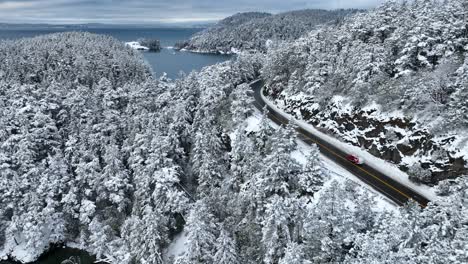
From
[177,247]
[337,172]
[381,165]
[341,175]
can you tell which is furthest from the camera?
[177,247]

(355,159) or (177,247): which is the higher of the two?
(355,159)

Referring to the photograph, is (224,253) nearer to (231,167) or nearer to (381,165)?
(231,167)

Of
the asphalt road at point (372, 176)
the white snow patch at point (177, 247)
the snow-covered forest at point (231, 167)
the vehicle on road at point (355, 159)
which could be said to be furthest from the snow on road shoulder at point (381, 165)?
the white snow patch at point (177, 247)

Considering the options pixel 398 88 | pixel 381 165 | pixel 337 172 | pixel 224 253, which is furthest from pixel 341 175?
pixel 224 253

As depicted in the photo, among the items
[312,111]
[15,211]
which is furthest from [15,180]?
[312,111]

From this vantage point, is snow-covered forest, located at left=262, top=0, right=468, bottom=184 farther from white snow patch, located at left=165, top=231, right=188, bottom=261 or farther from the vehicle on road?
white snow patch, located at left=165, top=231, right=188, bottom=261

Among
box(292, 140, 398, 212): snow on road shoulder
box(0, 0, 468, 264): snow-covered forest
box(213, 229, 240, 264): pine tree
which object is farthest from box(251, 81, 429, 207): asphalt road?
box(213, 229, 240, 264): pine tree

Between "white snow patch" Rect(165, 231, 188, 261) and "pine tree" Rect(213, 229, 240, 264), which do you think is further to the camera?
"white snow patch" Rect(165, 231, 188, 261)
